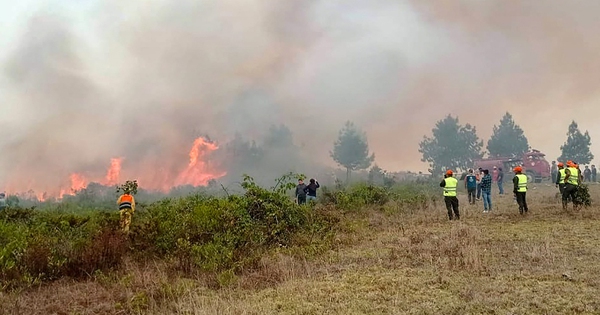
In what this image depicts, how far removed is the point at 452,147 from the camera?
59.9 m

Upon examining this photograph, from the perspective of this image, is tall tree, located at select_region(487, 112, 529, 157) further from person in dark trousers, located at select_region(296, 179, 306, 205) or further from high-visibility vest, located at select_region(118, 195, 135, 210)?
high-visibility vest, located at select_region(118, 195, 135, 210)

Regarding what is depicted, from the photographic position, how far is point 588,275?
695 cm

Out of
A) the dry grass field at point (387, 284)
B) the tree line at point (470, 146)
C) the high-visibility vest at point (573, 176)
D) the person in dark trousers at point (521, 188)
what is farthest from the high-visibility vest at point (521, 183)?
the tree line at point (470, 146)

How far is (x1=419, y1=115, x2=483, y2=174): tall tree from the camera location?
196 ft

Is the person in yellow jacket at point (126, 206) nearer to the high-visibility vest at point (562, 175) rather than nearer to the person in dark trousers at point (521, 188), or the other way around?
the person in dark trousers at point (521, 188)

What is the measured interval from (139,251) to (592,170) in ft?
129

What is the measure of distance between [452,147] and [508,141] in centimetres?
899

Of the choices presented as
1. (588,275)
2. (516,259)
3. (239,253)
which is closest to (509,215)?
(516,259)

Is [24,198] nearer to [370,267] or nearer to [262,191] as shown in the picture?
[262,191]

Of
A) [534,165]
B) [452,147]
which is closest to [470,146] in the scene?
[452,147]

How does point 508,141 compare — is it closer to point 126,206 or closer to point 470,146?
point 470,146

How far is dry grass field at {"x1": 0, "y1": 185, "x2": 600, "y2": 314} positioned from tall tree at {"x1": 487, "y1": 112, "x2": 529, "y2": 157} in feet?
183

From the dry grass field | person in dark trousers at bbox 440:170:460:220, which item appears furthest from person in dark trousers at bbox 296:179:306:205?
the dry grass field

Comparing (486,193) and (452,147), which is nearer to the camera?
(486,193)
